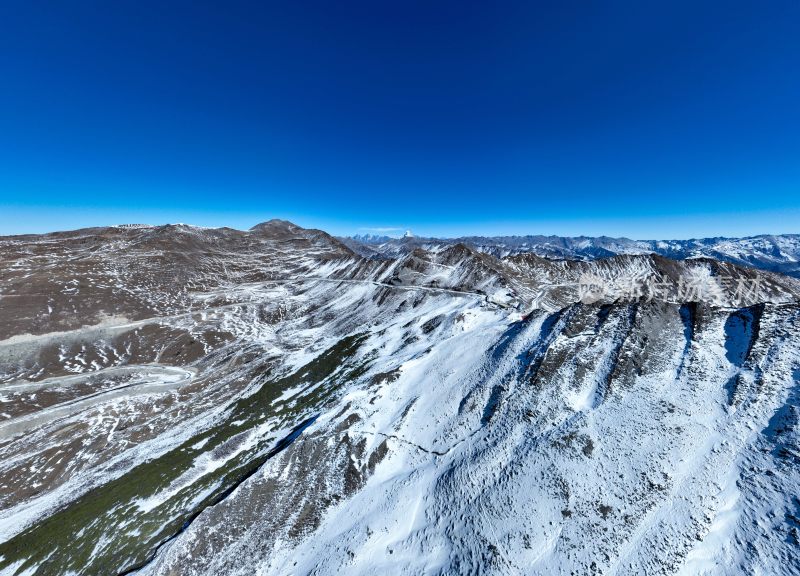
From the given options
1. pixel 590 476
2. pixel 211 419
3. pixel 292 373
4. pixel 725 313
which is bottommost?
pixel 211 419

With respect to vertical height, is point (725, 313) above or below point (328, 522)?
above

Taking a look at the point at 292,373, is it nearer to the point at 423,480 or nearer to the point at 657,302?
the point at 423,480

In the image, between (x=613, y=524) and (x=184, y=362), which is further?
(x=184, y=362)

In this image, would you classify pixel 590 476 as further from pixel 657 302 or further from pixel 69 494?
pixel 69 494

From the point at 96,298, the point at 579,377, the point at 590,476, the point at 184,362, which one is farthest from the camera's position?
the point at 96,298

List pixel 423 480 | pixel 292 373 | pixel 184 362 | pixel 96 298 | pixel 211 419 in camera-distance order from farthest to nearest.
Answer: pixel 96 298
pixel 184 362
pixel 292 373
pixel 211 419
pixel 423 480

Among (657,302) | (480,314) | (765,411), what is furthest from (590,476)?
(480,314)

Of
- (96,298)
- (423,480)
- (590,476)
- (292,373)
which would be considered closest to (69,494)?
(292,373)
